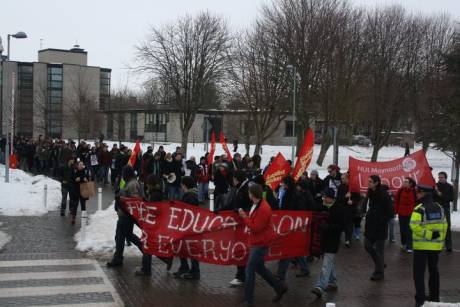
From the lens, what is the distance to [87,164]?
26578 mm

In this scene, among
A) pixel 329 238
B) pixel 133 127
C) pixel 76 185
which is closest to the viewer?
pixel 329 238

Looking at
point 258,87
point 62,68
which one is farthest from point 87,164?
point 62,68

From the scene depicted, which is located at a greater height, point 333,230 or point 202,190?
point 333,230

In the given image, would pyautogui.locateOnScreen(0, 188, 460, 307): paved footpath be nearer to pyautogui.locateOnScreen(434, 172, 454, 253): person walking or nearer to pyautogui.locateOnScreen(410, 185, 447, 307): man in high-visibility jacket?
pyautogui.locateOnScreen(434, 172, 454, 253): person walking

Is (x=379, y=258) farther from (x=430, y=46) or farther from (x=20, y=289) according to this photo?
(x=430, y=46)

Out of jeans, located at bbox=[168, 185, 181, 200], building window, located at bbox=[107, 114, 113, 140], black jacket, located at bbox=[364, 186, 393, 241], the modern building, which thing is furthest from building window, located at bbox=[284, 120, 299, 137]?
black jacket, located at bbox=[364, 186, 393, 241]

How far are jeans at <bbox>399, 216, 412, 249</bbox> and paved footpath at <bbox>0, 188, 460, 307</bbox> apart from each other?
459 mm

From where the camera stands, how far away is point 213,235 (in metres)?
9.63

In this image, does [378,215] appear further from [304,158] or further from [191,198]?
[304,158]

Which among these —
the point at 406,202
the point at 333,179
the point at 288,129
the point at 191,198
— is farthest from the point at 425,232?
the point at 288,129

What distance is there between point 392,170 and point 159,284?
7102 mm

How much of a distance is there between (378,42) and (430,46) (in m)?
7.85

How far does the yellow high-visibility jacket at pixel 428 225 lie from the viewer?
8273 millimetres

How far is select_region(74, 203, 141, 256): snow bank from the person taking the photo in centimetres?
1205
